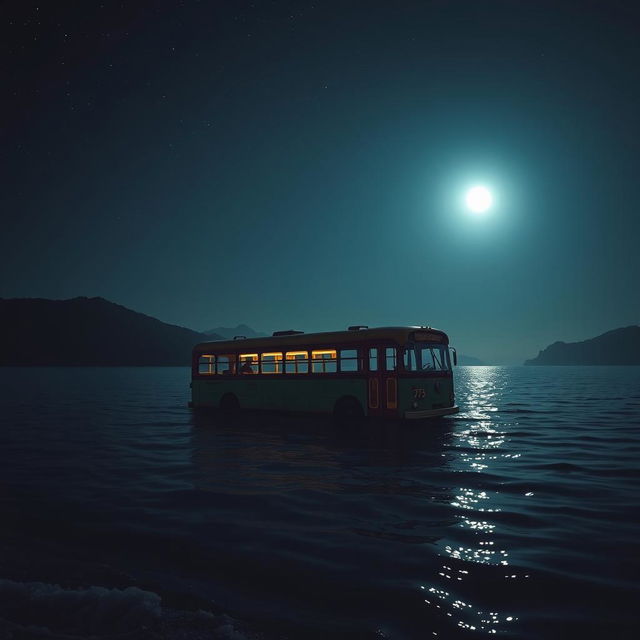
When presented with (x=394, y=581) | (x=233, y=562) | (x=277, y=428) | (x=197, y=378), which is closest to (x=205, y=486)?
(x=233, y=562)

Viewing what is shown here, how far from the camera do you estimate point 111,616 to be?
169 inches

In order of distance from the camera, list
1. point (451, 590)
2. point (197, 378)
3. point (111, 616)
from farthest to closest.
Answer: point (197, 378) → point (451, 590) → point (111, 616)

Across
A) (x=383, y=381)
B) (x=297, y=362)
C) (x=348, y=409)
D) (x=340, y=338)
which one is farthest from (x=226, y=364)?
(x=383, y=381)

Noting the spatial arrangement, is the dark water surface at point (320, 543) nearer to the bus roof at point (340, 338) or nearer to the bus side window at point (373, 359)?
the bus side window at point (373, 359)

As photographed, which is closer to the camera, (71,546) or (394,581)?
(394,581)

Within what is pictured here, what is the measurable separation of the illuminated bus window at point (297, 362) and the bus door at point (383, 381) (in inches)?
112

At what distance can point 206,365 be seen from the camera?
23.4 meters

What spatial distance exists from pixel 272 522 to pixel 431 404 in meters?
11.4

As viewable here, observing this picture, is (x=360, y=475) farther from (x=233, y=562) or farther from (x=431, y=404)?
(x=431, y=404)

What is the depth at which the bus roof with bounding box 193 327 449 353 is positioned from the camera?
56.7 feet

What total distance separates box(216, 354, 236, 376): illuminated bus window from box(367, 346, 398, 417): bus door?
23.3ft

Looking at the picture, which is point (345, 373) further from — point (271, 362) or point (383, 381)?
point (271, 362)

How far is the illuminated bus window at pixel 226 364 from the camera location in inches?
873

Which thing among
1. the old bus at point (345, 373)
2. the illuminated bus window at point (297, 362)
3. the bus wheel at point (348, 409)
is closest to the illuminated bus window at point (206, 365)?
the old bus at point (345, 373)
